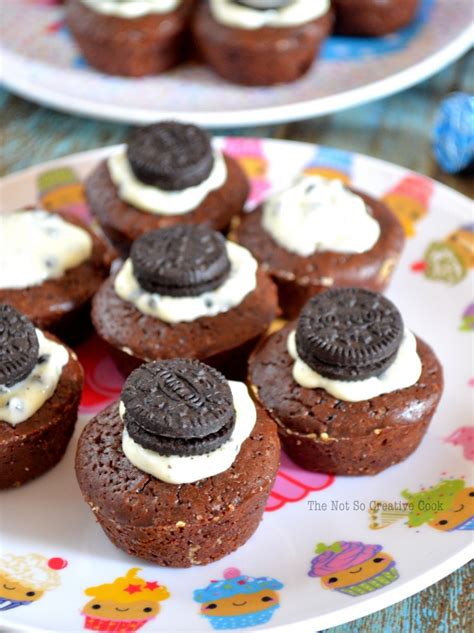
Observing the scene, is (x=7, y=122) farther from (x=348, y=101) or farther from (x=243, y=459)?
(x=243, y=459)

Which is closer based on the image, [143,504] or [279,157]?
[143,504]

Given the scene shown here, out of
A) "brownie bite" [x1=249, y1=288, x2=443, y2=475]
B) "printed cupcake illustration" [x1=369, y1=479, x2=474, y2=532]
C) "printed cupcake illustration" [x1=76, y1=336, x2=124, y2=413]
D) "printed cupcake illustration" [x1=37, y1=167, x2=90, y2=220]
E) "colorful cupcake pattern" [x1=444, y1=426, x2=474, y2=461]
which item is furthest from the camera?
"printed cupcake illustration" [x1=37, y1=167, x2=90, y2=220]

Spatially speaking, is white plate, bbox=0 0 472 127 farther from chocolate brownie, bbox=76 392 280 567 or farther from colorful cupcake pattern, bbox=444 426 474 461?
chocolate brownie, bbox=76 392 280 567

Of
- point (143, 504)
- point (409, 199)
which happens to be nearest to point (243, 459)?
point (143, 504)

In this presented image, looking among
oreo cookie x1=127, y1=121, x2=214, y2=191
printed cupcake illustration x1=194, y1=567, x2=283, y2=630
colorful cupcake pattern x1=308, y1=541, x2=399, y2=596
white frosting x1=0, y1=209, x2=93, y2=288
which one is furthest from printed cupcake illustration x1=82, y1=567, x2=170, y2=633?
oreo cookie x1=127, y1=121, x2=214, y2=191

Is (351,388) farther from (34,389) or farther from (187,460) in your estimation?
(34,389)

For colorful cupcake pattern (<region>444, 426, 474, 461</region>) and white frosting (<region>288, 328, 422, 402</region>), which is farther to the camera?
colorful cupcake pattern (<region>444, 426, 474, 461</region>)

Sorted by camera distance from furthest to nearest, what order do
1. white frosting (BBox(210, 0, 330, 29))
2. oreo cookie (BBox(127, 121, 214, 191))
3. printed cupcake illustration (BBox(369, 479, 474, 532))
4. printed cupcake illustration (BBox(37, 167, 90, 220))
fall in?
white frosting (BBox(210, 0, 330, 29)), printed cupcake illustration (BBox(37, 167, 90, 220)), oreo cookie (BBox(127, 121, 214, 191)), printed cupcake illustration (BBox(369, 479, 474, 532))
